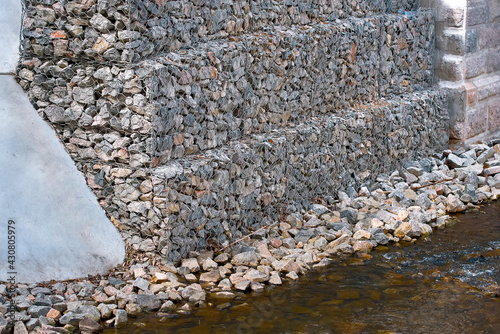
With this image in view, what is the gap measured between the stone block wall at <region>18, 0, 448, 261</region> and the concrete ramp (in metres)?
0.10

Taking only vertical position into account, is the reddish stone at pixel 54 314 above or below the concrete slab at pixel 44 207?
below

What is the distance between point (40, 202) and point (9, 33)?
130cm

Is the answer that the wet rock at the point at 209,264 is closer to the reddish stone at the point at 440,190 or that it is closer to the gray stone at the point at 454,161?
the reddish stone at the point at 440,190

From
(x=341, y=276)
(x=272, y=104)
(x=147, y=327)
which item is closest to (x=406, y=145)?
(x=272, y=104)

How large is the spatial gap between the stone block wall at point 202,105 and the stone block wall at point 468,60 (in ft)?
5.38

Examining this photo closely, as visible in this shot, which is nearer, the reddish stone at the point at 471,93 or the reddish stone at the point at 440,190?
the reddish stone at the point at 440,190

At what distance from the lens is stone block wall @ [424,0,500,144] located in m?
8.77

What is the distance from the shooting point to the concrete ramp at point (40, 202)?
4992 mm

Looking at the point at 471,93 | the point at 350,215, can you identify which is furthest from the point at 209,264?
the point at 471,93

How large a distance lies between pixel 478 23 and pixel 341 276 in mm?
4867

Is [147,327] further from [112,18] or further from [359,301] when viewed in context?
[112,18]

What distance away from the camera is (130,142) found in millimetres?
5113

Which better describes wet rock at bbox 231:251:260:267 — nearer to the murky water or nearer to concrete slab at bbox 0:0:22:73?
the murky water

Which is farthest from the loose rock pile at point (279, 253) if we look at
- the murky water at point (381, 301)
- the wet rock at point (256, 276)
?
the murky water at point (381, 301)
